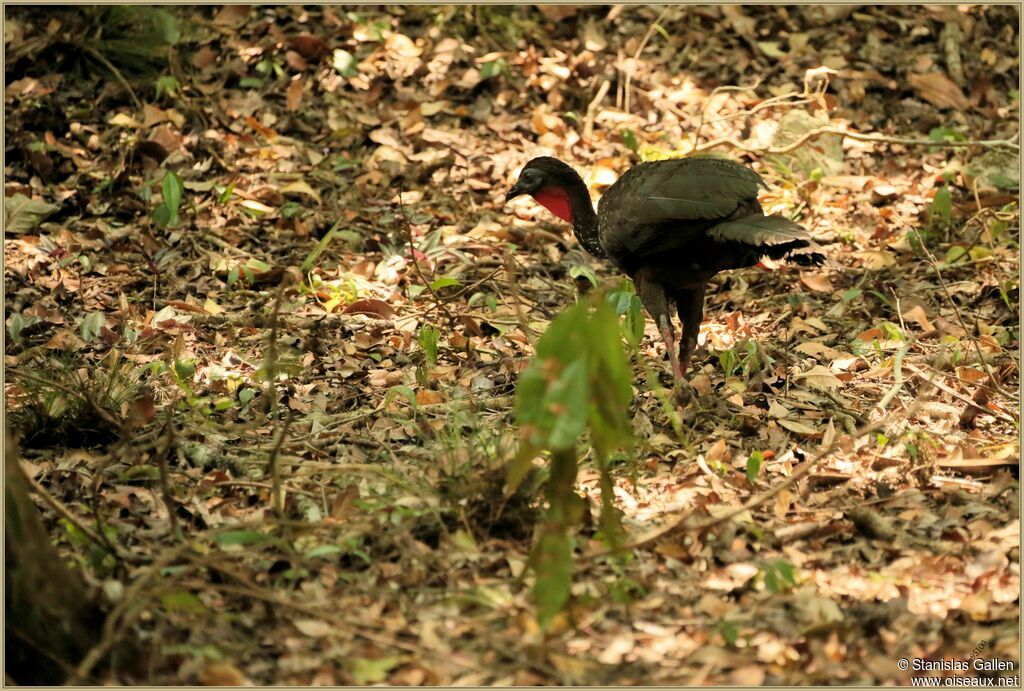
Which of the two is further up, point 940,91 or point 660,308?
point 940,91

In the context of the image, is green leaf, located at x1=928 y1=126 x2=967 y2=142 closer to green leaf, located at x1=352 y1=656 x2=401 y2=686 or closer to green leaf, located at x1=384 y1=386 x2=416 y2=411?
green leaf, located at x1=384 y1=386 x2=416 y2=411

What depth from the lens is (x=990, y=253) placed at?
247 inches

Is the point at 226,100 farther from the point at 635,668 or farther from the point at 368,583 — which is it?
the point at 635,668

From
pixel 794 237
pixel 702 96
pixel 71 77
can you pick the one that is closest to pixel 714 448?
pixel 794 237

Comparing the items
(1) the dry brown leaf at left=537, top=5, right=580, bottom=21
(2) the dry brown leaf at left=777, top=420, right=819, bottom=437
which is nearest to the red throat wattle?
(2) the dry brown leaf at left=777, top=420, right=819, bottom=437

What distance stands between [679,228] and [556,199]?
3.25ft

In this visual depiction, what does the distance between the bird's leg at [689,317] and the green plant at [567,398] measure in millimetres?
2378

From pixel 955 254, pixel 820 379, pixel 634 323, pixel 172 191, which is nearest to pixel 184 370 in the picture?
pixel 172 191

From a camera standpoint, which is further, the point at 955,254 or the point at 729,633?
the point at 955,254

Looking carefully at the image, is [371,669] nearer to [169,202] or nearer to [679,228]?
[679,228]

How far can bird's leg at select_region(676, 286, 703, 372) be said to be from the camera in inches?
214

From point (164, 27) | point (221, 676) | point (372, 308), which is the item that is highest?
point (164, 27)

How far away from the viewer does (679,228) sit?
16.2 ft

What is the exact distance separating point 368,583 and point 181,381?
6.19 feet
